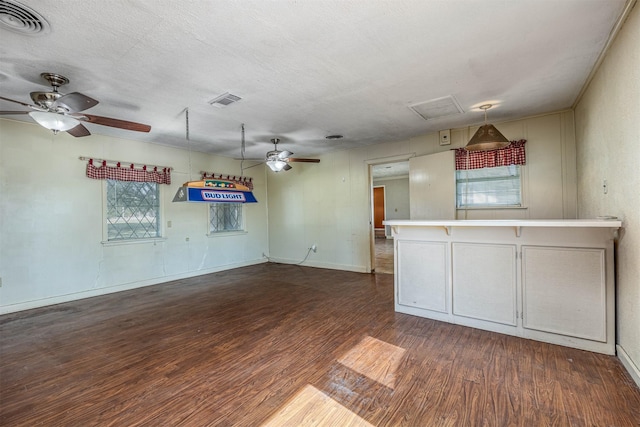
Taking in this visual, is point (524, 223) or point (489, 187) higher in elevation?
point (489, 187)

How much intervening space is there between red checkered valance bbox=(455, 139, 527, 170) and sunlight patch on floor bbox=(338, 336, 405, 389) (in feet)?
10.9

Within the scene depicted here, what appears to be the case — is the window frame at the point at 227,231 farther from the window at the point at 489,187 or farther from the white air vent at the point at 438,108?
the window at the point at 489,187

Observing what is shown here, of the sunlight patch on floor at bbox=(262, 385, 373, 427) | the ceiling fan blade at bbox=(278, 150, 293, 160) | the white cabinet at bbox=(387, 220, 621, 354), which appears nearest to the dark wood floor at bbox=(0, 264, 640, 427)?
the sunlight patch on floor at bbox=(262, 385, 373, 427)

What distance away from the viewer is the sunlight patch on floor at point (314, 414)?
167 centimetres

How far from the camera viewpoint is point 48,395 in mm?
2018

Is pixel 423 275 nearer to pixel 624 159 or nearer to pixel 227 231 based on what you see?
pixel 624 159

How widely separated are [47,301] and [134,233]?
4.97ft

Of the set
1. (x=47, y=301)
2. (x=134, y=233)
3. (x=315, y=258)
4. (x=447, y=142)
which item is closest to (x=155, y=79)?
(x=134, y=233)

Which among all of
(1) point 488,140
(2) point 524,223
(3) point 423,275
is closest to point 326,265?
(3) point 423,275

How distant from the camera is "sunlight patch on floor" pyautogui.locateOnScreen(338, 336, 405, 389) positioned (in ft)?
7.07

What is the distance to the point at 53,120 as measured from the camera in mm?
2668

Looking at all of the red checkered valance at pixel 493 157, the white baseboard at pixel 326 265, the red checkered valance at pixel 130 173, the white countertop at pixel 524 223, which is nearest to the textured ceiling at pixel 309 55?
the red checkered valance at pixel 493 157

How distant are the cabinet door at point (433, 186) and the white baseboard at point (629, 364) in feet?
8.55

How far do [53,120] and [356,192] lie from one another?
479cm
